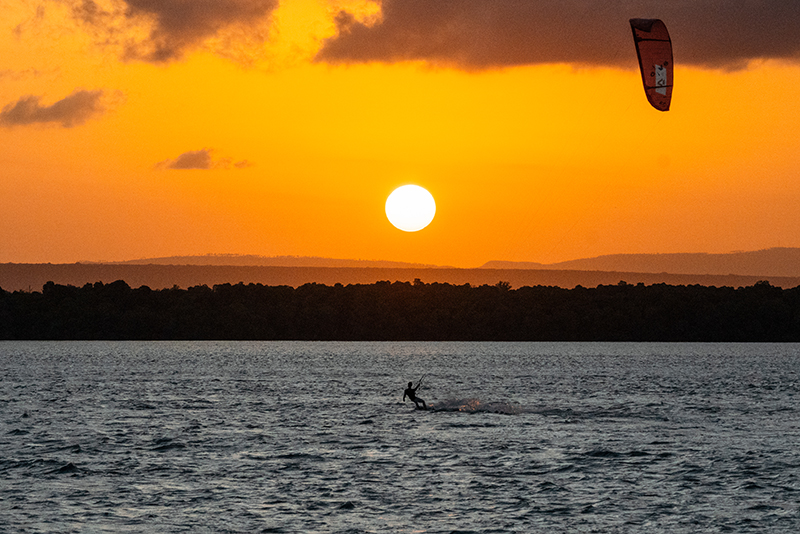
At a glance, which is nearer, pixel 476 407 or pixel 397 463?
pixel 397 463

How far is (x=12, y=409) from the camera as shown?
74.4 metres

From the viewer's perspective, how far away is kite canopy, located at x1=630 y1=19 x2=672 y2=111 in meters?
52.3

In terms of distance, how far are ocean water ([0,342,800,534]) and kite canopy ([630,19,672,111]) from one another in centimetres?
1889

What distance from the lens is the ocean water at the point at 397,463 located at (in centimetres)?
3409

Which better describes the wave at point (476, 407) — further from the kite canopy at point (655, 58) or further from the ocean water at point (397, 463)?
the kite canopy at point (655, 58)

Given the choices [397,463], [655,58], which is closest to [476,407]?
[397,463]

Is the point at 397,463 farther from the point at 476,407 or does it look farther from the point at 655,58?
the point at 476,407

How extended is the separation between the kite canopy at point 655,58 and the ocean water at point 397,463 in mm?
18888

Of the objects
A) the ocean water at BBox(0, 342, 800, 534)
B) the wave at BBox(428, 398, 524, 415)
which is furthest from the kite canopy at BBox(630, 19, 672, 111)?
the wave at BBox(428, 398, 524, 415)

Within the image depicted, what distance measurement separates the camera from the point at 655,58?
5312cm

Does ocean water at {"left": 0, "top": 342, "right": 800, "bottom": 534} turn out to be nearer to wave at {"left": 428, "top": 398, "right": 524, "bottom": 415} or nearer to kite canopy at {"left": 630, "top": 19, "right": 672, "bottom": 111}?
wave at {"left": 428, "top": 398, "right": 524, "bottom": 415}

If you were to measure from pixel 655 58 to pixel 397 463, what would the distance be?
25.7 metres

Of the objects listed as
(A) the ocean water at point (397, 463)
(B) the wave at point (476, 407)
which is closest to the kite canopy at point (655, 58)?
(A) the ocean water at point (397, 463)

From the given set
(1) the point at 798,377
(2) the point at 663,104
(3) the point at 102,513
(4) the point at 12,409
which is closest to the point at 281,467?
(3) the point at 102,513
